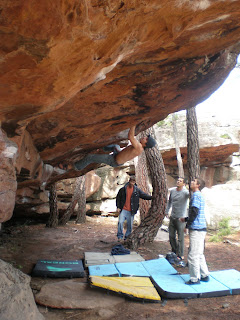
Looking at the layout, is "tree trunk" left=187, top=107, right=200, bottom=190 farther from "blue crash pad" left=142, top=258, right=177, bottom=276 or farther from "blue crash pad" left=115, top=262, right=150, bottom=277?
Answer: "blue crash pad" left=115, top=262, right=150, bottom=277

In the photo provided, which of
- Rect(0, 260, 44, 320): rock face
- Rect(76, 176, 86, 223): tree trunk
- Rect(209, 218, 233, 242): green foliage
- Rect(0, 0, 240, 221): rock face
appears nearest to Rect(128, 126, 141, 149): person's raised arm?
Rect(0, 0, 240, 221): rock face

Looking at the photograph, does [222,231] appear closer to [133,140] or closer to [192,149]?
[192,149]

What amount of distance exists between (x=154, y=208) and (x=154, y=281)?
3190 millimetres

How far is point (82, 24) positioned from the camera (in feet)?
7.00

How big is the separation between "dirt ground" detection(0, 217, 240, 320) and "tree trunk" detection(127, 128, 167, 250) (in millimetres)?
311

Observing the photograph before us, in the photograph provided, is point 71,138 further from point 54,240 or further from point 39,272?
point 54,240

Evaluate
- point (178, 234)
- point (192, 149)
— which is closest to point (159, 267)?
point (178, 234)

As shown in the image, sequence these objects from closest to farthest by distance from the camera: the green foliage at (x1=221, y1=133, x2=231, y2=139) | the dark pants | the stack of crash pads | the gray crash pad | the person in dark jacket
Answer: the stack of crash pads, the gray crash pad, the dark pants, the person in dark jacket, the green foliage at (x1=221, y1=133, x2=231, y2=139)

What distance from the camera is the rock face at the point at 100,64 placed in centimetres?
208

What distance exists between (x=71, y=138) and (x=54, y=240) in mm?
4117

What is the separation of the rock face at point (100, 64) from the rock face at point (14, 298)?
86 centimetres

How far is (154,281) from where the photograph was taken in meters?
4.92

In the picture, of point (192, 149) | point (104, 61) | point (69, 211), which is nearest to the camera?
point (104, 61)

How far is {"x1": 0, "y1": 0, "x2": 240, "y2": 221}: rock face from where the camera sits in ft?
6.83
